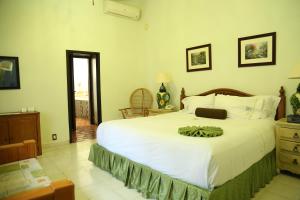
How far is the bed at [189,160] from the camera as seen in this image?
1745 mm

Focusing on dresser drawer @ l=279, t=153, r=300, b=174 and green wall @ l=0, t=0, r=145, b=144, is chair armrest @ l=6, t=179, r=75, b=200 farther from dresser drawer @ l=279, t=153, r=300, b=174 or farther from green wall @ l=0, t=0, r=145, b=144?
green wall @ l=0, t=0, r=145, b=144

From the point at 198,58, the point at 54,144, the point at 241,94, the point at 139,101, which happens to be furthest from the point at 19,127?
the point at 241,94

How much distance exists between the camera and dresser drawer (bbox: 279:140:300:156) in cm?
254

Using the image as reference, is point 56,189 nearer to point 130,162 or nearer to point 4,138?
point 130,162

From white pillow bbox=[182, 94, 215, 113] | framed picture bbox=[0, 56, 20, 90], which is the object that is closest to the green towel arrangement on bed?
white pillow bbox=[182, 94, 215, 113]

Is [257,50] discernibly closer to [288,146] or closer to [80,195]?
[288,146]

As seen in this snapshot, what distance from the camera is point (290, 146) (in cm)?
259

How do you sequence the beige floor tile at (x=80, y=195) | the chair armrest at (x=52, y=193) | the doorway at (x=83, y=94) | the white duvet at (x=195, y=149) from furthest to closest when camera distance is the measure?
1. the doorway at (x=83, y=94)
2. the beige floor tile at (x=80, y=195)
3. the white duvet at (x=195, y=149)
4. the chair armrest at (x=52, y=193)

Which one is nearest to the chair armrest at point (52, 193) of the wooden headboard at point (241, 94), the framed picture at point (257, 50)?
the wooden headboard at point (241, 94)

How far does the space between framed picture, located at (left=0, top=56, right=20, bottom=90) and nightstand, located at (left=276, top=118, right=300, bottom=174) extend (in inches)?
168

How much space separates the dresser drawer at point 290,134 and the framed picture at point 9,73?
431 centimetres

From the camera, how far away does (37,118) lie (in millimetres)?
3678

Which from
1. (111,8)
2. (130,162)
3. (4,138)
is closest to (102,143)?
(130,162)

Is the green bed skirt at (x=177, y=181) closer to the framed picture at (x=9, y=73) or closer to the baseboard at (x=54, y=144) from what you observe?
the baseboard at (x=54, y=144)
